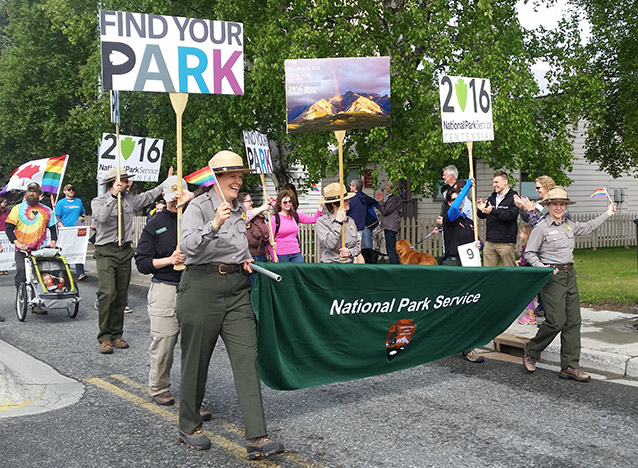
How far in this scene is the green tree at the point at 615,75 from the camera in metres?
23.5

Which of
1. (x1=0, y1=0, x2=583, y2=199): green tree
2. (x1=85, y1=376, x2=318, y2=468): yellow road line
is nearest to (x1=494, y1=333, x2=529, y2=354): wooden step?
(x1=85, y1=376, x2=318, y2=468): yellow road line

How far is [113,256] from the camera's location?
8852 millimetres

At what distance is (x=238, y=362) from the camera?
498 centimetres

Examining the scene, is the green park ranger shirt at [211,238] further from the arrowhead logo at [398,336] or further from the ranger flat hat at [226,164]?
the arrowhead logo at [398,336]

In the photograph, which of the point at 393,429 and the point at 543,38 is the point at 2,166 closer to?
the point at 543,38

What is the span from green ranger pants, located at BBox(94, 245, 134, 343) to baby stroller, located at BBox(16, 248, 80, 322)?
2.42 metres

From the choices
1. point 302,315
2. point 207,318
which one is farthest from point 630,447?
point 207,318

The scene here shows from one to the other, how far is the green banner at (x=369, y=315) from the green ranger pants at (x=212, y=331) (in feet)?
0.48

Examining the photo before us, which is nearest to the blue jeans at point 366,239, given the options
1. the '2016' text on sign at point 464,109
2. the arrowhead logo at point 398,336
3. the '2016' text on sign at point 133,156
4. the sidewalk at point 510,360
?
the '2016' text on sign at point 133,156

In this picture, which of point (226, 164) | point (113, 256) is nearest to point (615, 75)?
point (113, 256)

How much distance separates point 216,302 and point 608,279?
38.5ft

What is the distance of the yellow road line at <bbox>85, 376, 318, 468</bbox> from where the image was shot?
4781mm

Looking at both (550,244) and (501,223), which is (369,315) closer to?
(550,244)

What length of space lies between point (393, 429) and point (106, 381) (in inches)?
125
